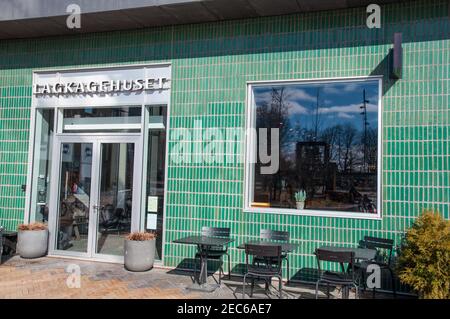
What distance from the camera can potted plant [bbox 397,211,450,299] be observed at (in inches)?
219

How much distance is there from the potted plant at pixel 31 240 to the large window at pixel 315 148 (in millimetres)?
4428

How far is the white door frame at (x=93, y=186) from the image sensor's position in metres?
8.48

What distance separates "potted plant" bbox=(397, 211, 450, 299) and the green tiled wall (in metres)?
0.99

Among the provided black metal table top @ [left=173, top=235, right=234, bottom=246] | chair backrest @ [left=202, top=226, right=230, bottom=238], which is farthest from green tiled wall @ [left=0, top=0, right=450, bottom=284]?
black metal table top @ [left=173, top=235, right=234, bottom=246]

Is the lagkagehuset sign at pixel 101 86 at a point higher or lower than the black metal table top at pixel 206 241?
higher

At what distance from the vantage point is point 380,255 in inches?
274

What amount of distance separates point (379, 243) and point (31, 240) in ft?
22.1

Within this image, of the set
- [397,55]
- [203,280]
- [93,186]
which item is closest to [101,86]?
[93,186]

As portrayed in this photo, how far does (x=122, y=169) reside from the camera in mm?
8625

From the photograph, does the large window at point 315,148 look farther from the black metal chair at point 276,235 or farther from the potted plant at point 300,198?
the black metal chair at point 276,235

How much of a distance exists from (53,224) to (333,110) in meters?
6.36

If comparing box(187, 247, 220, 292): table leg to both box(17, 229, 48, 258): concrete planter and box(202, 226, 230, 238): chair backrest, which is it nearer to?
box(202, 226, 230, 238): chair backrest

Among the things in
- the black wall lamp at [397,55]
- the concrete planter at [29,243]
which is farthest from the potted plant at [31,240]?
the black wall lamp at [397,55]
